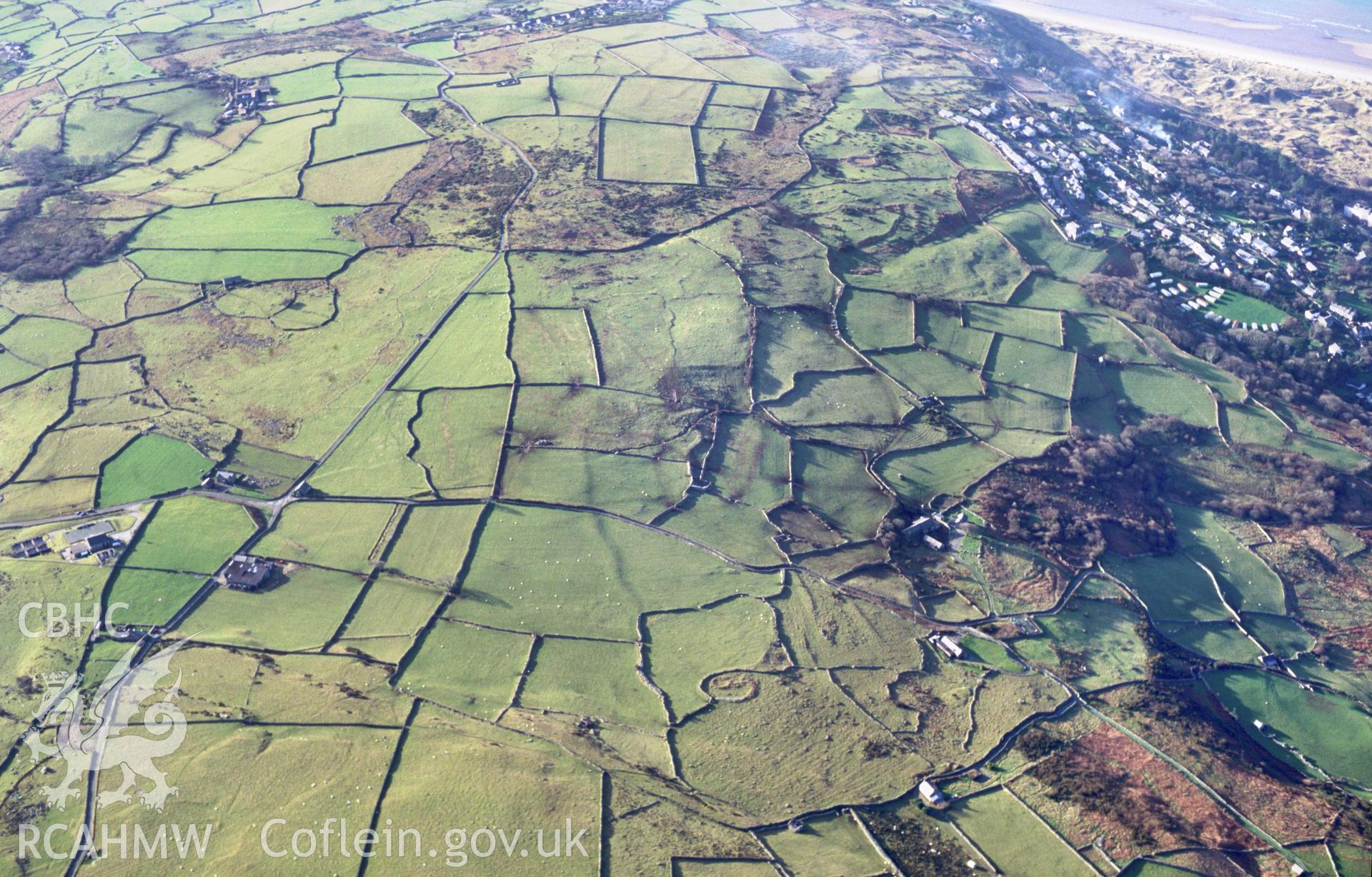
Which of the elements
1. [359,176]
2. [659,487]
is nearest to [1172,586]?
[659,487]

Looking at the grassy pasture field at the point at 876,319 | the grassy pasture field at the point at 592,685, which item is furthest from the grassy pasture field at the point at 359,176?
the grassy pasture field at the point at 592,685

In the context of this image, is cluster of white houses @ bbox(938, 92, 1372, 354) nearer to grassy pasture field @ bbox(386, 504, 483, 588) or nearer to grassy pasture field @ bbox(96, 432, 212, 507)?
grassy pasture field @ bbox(386, 504, 483, 588)

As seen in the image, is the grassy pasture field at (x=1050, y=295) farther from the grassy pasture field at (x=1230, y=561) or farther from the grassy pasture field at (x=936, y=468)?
the grassy pasture field at (x=1230, y=561)

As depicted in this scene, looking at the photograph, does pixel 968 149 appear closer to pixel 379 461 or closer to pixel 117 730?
pixel 379 461

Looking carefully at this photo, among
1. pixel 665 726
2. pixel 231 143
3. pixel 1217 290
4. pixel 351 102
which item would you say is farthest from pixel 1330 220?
pixel 231 143

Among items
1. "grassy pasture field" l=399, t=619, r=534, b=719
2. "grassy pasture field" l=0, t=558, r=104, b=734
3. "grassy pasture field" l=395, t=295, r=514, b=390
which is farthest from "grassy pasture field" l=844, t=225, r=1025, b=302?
"grassy pasture field" l=0, t=558, r=104, b=734

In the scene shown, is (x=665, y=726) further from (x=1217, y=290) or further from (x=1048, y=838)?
(x=1217, y=290)
